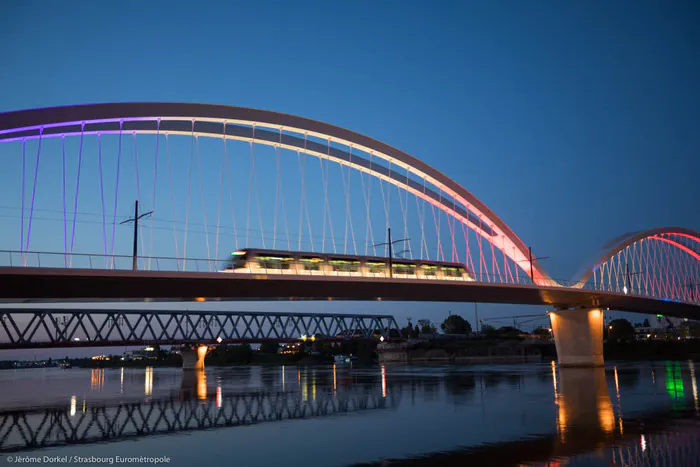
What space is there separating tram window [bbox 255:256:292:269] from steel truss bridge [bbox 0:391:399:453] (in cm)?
1267

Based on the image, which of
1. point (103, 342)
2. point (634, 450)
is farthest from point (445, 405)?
point (103, 342)

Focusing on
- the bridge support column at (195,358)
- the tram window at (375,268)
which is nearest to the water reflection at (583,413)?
the tram window at (375,268)

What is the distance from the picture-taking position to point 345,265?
4406cm

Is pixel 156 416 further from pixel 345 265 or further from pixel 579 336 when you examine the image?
pixel 579 336

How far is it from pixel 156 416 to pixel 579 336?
46.4 meters

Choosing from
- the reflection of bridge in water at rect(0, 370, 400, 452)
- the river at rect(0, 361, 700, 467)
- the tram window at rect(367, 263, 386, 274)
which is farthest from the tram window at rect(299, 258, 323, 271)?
the river at rect(0, 361, 700, 467)

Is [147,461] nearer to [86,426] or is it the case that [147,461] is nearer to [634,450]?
[86,426]

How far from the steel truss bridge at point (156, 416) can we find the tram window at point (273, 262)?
41.6 feet

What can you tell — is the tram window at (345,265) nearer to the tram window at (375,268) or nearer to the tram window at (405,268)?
the tram window at (375,268)

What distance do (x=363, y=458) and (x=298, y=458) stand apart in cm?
133

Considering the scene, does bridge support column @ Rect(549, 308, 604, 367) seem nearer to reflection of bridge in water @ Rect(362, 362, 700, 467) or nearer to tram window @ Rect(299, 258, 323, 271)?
tram window @ Rect(299, 258, 323, 271)

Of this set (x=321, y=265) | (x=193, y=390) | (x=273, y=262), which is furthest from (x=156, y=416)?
(x=321, y=265)

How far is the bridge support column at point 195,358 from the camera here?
298 ft

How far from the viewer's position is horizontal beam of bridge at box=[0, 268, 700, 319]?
28.8m
